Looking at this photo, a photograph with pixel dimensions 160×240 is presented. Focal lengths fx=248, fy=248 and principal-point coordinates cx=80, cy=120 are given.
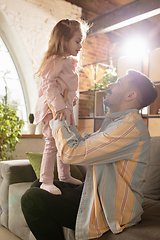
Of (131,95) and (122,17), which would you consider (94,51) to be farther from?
(131,95)

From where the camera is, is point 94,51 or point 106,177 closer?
point 106,177

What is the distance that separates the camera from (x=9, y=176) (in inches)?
91.4

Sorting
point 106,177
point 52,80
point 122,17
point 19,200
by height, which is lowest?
point 19,200

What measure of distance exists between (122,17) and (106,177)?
361 cm

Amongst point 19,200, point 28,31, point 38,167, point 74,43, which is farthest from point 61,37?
point 28,31

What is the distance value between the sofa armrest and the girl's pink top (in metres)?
0.86

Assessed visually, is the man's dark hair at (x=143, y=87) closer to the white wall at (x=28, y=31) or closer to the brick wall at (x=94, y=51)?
the white wall at (x=28, y=31)

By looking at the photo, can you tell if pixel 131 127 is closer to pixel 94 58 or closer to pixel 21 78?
pixel 21 78

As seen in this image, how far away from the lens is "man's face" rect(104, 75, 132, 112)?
144 centimetres

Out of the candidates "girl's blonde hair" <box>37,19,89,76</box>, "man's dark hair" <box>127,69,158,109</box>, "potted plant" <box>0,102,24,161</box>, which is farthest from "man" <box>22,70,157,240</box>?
"potted plant" <box>0,102,24,161</box>

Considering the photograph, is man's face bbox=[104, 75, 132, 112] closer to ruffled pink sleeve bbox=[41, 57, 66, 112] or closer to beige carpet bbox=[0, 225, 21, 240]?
ruffled pink sleeve bbox=[41, 57, 66, 112]

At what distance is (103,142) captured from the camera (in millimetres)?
1245

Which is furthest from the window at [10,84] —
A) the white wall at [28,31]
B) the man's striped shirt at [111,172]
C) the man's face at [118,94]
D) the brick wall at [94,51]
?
the man's striped shirt at [111,172]

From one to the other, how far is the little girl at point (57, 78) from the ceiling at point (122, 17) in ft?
8.71
